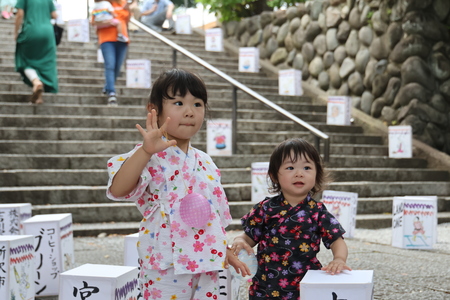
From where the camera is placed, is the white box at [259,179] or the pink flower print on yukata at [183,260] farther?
the white box at [259,179]

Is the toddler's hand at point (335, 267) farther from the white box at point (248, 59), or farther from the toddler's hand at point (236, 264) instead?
the white box at point (248, 59)

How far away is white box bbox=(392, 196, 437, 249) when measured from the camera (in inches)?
220

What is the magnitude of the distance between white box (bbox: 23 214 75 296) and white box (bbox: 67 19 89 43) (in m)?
8.31

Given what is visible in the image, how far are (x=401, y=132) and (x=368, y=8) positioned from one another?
8.77ft

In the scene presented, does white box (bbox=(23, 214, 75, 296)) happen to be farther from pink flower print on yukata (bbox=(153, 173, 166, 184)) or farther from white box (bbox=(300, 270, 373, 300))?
white box (bbox=(300, 270, 373, 300))

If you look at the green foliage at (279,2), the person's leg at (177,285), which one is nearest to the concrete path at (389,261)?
the person's leg at (177,285)

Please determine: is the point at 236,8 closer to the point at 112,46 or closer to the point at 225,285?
the point at 112,46

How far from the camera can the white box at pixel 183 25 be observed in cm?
1430

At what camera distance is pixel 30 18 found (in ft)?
27.2

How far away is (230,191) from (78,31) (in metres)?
6.17

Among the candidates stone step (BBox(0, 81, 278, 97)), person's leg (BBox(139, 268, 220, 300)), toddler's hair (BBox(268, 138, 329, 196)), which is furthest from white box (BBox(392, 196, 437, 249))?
stone step (BBox(0, 81, 278, 97))

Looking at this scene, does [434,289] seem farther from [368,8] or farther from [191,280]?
[368,8]

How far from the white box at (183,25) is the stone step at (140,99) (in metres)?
4.34

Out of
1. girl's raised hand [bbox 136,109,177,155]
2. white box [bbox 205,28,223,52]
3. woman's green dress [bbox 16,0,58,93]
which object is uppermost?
white box [bbox 205,28,223,52]
